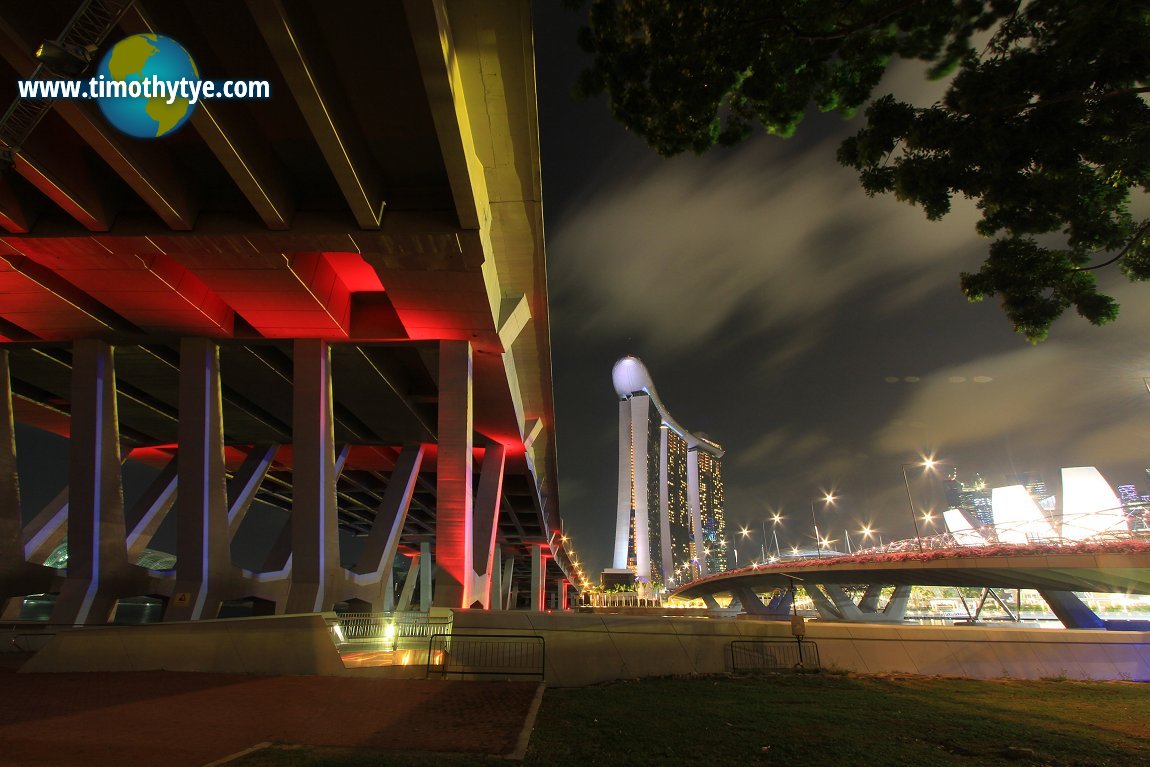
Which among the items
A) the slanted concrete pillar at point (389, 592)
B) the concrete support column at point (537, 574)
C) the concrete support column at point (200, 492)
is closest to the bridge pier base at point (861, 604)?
the concrete support column at point (537, 574)

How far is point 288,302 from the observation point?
18.4m

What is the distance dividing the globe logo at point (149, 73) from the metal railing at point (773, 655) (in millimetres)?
16242

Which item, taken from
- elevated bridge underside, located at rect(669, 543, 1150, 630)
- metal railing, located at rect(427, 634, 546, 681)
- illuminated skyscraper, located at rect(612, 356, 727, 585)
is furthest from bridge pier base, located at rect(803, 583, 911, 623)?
illuminated skyscraper, located at rect(612, 356, 727, 585)

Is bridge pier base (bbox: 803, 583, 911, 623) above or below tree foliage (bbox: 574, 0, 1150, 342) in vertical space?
below

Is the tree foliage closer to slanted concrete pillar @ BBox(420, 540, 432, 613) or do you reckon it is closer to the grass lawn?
the grass lawn

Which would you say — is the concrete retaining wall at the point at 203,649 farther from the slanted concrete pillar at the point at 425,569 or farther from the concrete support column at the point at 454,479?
the slanted concrete pillar at the point at 425,569

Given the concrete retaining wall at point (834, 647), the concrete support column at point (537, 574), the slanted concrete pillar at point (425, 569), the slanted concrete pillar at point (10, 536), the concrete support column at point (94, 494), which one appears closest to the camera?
the concrete retaining wall at point (834, 647)

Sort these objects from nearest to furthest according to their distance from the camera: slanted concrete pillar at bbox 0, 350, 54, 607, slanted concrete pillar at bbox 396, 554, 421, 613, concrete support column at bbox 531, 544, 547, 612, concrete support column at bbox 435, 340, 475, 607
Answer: concrete support column at bbox 435, 340, 475, 607
slanted concrete pillar at bbox 0, 350, 54, 607
slanted concrete pillar at bbox 396, 554, 421, 613
concrete support column at bbox 531, 544, 547, 612

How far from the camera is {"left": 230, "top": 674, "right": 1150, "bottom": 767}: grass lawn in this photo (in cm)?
598

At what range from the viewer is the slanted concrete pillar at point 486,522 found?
90.0 feet

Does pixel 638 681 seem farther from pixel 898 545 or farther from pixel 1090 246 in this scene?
pixel 898 545

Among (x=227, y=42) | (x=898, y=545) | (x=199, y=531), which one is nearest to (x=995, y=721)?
(x=227, y=42)

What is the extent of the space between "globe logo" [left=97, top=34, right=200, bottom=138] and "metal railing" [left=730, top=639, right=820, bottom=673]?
16.2 metres

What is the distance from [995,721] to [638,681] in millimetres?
6171
